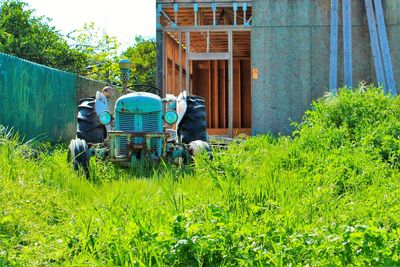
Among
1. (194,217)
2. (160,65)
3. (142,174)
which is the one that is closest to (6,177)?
(142,174)

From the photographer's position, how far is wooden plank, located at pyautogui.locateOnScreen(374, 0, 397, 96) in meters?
13.1

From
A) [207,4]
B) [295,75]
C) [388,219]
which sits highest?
[207,4]

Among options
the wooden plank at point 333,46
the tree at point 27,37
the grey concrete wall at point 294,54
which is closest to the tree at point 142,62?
the tree at point 27,37

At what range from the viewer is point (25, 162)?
6699 mm

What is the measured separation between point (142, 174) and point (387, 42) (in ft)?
26.5

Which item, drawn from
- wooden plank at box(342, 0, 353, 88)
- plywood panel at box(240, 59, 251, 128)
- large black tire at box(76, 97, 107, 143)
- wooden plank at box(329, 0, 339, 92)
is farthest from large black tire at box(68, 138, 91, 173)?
plywood panel at box(240, 59, 251, 128)

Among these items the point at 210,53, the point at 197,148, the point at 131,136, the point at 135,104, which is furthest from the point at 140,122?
the point at 210,53

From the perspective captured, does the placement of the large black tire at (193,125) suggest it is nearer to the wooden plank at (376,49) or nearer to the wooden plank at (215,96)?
the wooden plank at (376,49)

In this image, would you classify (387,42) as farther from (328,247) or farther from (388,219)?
(328,247)

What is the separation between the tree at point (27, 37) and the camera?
923 inches

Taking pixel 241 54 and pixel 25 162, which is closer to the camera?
pixel 25 162

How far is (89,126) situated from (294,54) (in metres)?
6.41

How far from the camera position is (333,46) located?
43.7ft

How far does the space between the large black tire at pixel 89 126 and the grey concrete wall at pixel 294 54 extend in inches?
222
